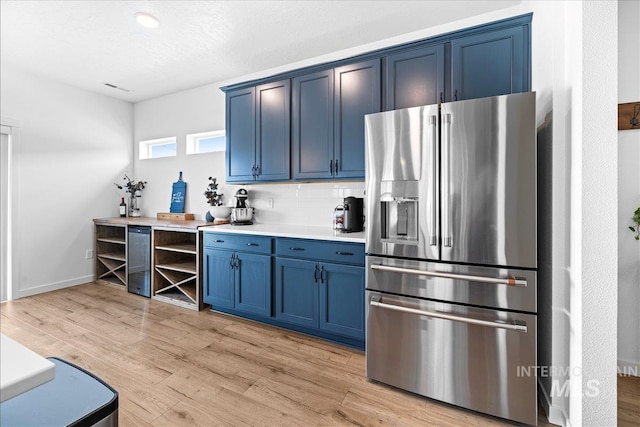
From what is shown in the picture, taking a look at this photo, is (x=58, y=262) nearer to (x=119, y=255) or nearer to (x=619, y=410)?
(x=119, y=255)

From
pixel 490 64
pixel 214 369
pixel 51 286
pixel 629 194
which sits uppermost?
pixel 490 64

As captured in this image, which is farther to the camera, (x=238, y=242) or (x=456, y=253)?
(x=238, y=242)

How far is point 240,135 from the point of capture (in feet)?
11.2

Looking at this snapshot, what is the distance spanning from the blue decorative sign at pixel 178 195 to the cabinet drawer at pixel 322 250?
222 centimetres

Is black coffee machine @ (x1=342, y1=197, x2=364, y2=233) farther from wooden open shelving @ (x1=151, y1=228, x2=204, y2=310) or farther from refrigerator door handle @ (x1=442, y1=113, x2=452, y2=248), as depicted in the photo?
wooden open shelving @ (x1=151, y1=228, x2=204, y2=310)

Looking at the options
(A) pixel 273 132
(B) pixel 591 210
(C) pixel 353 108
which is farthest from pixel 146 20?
(B) pixel 591 210

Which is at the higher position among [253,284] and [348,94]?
[348,94]

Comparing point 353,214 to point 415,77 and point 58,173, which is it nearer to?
point 415,77

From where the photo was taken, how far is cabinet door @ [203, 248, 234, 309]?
3.07 metres

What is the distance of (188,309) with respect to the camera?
3373 mm

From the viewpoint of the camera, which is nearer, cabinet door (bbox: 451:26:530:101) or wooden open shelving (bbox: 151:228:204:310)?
cabinet door (bbox: 451:26:530:101)

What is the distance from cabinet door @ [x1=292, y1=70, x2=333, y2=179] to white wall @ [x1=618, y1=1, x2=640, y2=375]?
2128 millimetres

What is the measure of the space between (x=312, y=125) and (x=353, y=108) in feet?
1.45

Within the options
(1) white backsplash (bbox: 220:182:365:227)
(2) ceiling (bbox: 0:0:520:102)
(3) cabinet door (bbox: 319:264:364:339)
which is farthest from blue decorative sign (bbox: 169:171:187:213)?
(3) cabinet door (bbox: 319:264:364:339)
